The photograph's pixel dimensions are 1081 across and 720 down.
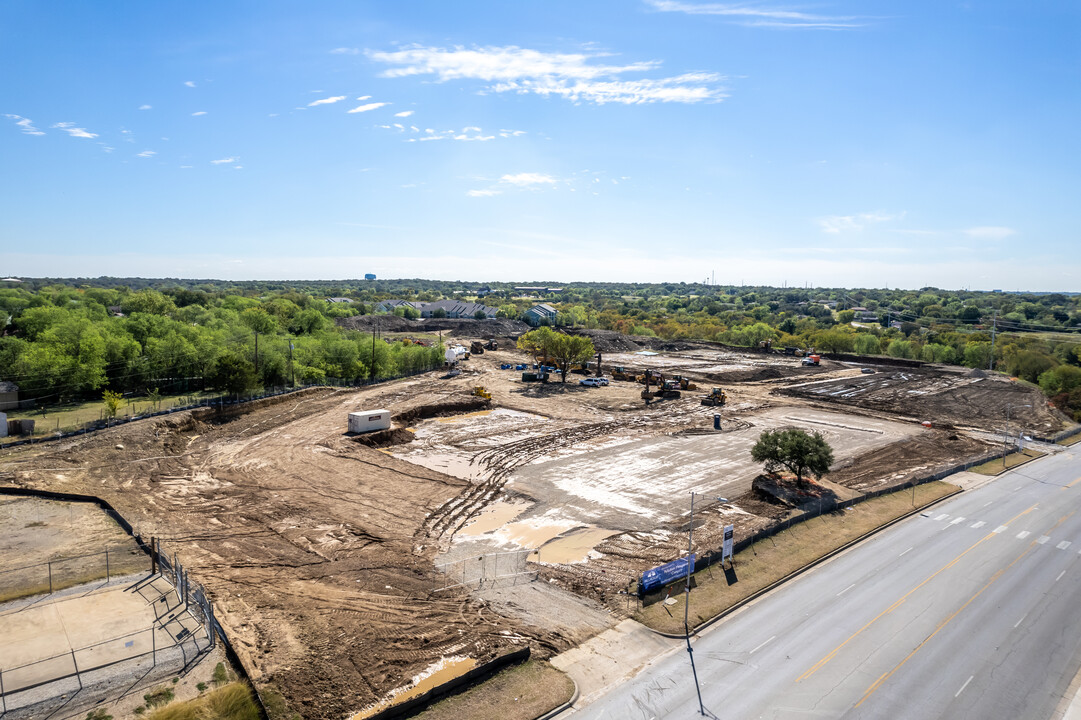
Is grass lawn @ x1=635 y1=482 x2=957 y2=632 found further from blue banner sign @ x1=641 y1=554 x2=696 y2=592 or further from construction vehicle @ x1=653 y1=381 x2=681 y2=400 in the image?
construction vehicle @ x1=653 y1=381 x2=681 y2=400

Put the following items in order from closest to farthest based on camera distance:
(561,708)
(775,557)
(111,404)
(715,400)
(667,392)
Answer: (561,708) → (775,557) → (111,404) → (715,400) → (667,392)

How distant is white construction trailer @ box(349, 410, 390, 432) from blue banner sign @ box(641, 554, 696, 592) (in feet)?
106

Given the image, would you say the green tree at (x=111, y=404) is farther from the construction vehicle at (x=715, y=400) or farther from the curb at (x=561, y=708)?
the construction vehicle at (x=715, y=400)

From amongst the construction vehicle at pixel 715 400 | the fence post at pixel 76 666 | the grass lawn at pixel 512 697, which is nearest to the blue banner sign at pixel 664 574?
the grass lawn at pixel 512 697

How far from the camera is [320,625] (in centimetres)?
2119

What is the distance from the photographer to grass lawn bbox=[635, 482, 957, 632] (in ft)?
76.4

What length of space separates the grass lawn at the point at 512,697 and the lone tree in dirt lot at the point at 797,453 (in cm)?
2488

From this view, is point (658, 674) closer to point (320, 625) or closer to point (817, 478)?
point (320, 625)

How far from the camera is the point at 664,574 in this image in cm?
2506

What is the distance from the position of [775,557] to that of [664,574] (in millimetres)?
6934

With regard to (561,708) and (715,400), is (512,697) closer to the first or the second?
(561,708)

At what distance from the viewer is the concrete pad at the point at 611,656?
19078 mm

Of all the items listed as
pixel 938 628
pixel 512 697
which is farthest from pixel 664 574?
pixel 938 628

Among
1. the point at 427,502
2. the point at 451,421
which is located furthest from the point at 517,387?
the point at 427,502
